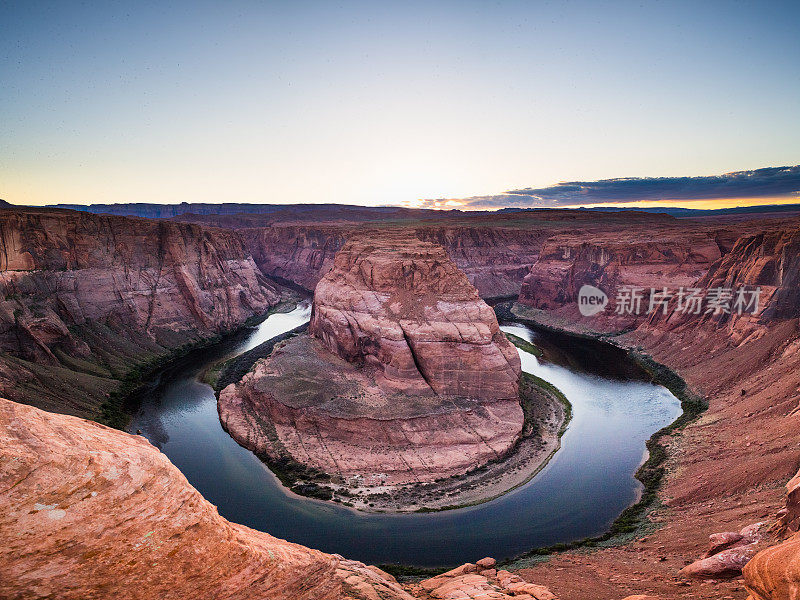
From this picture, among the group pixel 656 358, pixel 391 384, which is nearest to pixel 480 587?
pixel 391 384

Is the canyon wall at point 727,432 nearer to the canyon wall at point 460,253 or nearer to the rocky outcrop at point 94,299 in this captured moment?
the canyon wall at point 460,253

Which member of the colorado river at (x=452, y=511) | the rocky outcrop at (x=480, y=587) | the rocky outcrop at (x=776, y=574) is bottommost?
the colorado river at (x=452, y=511)

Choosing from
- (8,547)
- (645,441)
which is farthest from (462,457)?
(8,547)

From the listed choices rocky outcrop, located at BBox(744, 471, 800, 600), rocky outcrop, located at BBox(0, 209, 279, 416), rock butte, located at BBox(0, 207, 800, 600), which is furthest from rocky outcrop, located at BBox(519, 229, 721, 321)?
rocky outcrop, located at BBox(744, 471, 800, 600)

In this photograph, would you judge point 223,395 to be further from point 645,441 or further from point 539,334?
point 539,334

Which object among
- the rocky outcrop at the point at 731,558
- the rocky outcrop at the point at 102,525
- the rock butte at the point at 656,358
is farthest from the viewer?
the rocky outcrop at the point at 731,558

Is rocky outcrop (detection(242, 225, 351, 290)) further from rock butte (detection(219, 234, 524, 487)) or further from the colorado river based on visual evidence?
the colorado river

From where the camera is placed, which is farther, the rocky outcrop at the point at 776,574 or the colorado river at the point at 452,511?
the colorado river at the point at 452,511

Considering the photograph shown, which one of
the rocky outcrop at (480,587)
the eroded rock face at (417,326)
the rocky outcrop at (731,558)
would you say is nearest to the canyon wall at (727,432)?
→ the rocky outcrop at (731,558)
